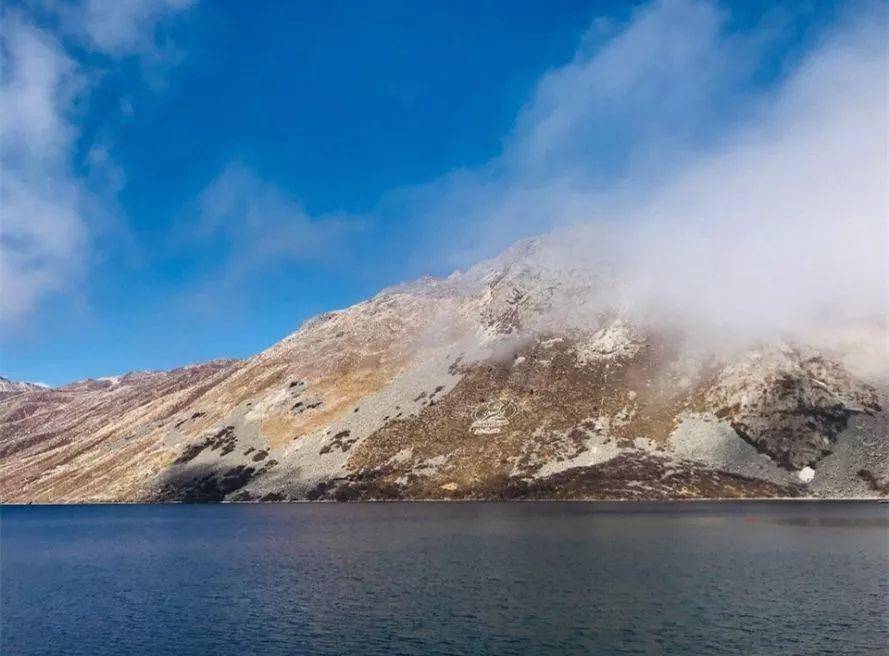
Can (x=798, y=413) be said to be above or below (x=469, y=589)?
above

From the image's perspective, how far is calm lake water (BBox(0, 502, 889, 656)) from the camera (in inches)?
1989

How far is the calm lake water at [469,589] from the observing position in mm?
50531

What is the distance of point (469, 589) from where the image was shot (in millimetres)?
66750

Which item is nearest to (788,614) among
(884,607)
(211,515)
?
(884,607)

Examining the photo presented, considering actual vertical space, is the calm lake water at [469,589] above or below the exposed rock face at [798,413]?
below

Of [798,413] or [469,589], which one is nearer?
[469,589]

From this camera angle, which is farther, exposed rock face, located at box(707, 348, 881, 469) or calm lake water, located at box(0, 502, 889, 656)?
exposed rock face, located at box(707, 348, 881, 469)

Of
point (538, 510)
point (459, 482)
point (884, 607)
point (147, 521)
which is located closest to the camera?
point (884, 607)

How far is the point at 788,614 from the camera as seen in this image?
54.8 metres

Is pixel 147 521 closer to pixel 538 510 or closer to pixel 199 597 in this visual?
pixel 538 510

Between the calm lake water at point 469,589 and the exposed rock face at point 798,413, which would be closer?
the calm lake water at point 469,589

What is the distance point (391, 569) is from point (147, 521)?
108 metres

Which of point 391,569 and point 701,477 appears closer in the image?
point 391,569

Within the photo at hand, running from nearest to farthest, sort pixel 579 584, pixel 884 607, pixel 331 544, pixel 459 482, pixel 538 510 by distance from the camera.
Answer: pixel 884 607 → pixel 579 584 → pixel 331 544 → pixel 538 510 → pixel 459 482
